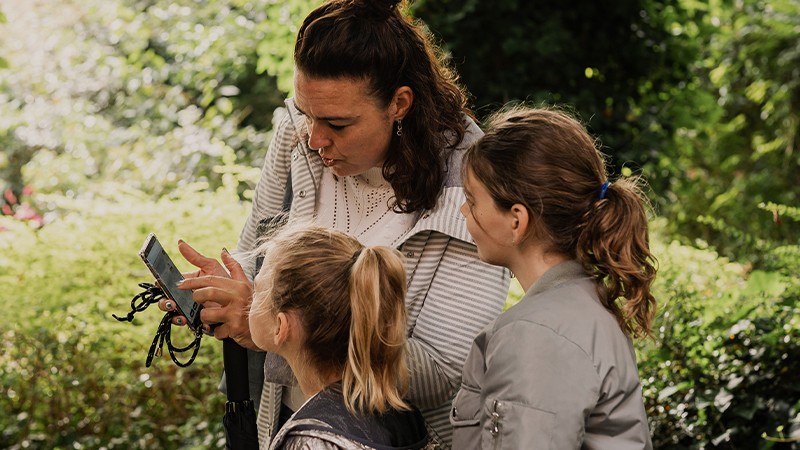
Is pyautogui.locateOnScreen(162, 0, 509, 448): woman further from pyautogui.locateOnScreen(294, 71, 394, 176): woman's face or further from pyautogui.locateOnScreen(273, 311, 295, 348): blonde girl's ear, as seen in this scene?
pyautogui.locateOnScreen(273, 311, 295, 348): blonde girl's ear

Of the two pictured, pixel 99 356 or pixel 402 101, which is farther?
pixel 99 356

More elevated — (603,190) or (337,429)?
(603,190)

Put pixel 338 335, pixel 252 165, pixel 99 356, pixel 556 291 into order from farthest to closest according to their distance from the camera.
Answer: pixel 252 165 → pixel 99 356 → pixel 338 335 → pixel 556 291

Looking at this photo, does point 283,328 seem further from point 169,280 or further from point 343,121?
point 343,121

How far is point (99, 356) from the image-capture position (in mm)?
4629

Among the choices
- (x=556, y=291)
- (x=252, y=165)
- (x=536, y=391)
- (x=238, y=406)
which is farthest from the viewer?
(x=252, y=165)

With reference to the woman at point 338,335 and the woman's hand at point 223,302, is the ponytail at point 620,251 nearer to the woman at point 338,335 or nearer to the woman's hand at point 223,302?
the woman at point 338,335

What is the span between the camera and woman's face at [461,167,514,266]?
207 centimetres

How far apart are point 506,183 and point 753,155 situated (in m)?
6.71

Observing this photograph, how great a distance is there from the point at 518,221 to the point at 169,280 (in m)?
0.74

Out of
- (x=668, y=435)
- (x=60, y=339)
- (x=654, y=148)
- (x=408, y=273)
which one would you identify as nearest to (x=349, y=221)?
(x=408, y=273)

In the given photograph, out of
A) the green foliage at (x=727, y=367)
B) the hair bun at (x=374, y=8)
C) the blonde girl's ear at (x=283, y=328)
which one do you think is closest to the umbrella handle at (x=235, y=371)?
the blonde girl's ear at (x=283, y=328)

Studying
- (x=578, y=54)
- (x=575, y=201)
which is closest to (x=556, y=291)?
(x=575, y=201)

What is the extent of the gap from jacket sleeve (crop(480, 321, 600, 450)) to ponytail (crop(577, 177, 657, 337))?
0.71 feet
